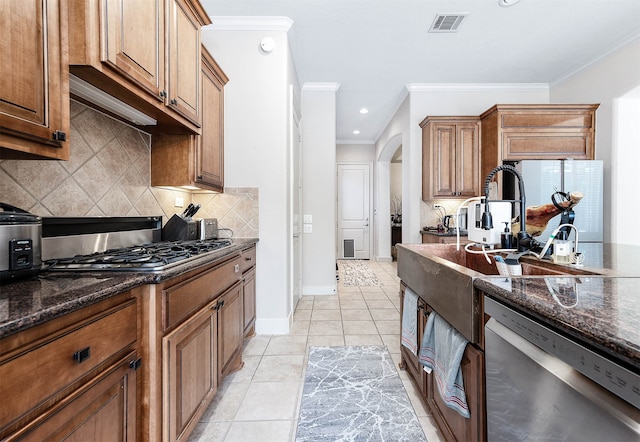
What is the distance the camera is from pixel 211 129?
237 cm

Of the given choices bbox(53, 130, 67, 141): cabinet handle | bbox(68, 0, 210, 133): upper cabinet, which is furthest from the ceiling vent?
bbox(53, 130, 67, 141): cabinet handle

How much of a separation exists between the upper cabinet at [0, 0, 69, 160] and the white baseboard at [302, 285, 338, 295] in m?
3.30

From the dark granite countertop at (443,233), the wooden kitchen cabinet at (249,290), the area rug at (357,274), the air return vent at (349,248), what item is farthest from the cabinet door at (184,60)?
the air return vent at (349,248)

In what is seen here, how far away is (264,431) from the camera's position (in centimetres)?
152

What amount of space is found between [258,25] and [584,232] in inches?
164

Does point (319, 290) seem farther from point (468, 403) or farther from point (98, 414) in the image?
point (98, 414)

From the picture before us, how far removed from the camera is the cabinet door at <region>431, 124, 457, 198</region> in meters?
3.86

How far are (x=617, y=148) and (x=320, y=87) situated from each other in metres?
3.65

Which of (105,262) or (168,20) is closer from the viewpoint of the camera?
(105,262)

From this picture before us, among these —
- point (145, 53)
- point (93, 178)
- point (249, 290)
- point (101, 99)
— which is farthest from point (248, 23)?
point (249, 290)

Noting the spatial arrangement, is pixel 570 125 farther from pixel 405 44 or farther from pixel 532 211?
pixel 532 211

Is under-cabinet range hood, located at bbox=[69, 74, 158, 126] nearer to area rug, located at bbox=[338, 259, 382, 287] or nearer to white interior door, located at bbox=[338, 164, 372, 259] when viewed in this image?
area rug, located at bbox=[338, 259, 382, 287]

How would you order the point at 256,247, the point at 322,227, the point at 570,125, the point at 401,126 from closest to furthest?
the point at 256,247
the point at 570,125
the point at 322,227
the point at 401,126

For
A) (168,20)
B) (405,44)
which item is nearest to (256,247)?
(168,20)
